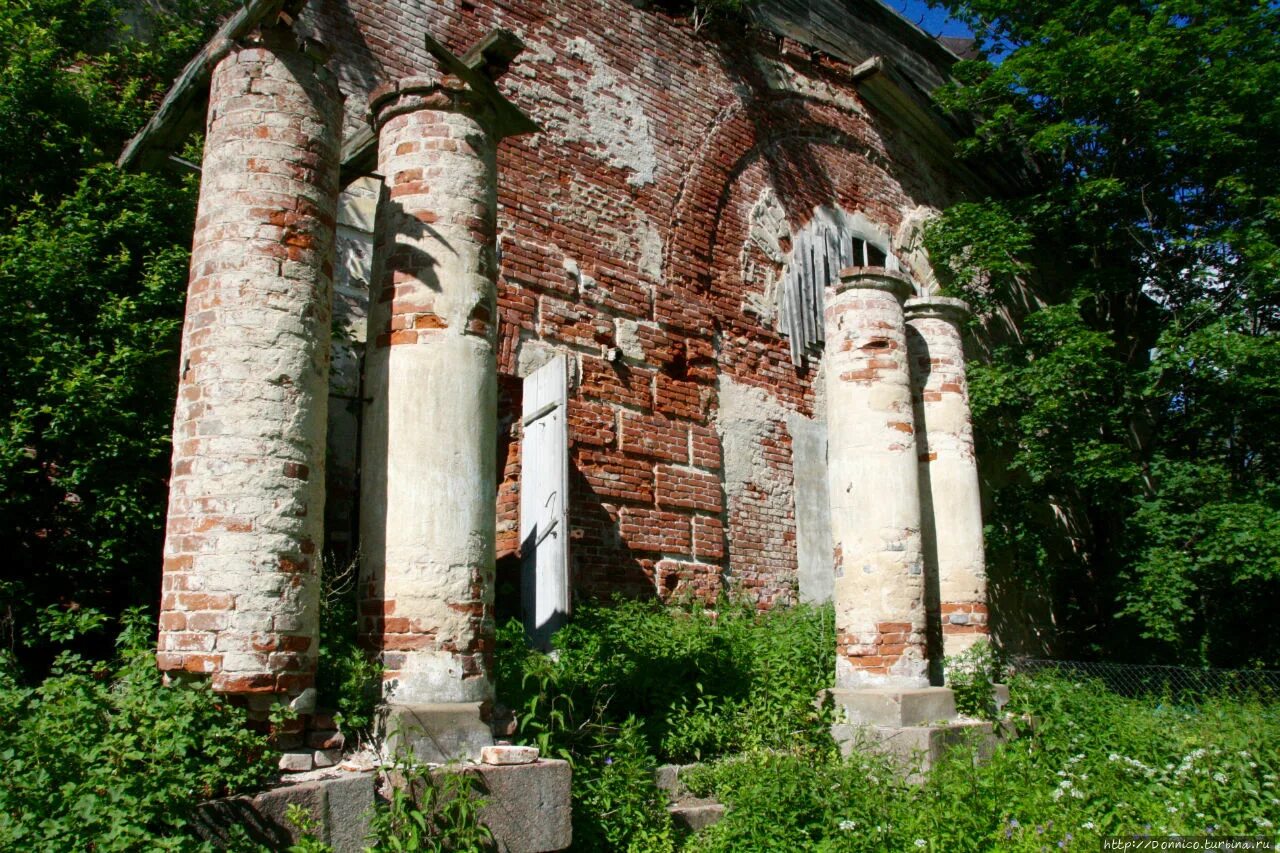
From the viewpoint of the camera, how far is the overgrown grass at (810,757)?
16.4 feet

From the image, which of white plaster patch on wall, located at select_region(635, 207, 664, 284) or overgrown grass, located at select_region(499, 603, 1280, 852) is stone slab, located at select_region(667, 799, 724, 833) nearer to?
overgrown grass, located at select_region(499, 603, 1280, 852)

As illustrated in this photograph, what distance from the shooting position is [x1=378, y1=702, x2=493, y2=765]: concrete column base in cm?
400

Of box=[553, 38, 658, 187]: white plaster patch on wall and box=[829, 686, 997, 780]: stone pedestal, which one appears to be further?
box=[553, 38, 658, 187]: white plaster patch on wall

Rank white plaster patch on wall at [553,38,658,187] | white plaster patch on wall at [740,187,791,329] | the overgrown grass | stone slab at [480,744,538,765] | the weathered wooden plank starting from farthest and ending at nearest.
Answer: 1. white plaster patch on wall at [740,187,791,329]
2. white plaster patch on wall at [553,38,658,187]
3. the weathered wooden plank
4. the overgrown grass
5. stone slab at [480,744,538,765]

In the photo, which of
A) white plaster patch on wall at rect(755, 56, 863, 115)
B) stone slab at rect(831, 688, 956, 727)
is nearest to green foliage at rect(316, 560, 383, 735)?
stone slab at rect(831, 688, 956, 727)

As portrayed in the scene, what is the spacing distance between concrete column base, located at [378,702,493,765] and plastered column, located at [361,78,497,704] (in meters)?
0.09

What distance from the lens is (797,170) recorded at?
38.0 ft

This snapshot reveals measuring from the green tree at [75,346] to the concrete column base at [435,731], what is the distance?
1.87 m

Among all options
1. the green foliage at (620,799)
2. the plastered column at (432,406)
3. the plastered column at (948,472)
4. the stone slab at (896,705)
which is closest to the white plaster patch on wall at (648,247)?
the plastered column at (948,472)

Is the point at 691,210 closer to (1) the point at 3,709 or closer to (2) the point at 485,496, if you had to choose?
(2) the point at 485,496

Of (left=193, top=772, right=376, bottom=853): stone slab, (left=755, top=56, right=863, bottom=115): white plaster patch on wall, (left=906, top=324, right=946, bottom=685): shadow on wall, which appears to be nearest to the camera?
(left=193, top=772, right=376, bottom=853): stone slab

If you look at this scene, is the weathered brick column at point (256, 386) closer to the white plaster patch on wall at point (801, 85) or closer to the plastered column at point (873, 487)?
the plastered column at point (873, 487)

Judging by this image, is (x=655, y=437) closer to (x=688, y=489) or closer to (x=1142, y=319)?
(x=688, y=489)

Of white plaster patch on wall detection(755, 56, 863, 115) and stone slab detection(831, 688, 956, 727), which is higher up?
white plaster patch on wall detection(755, 56, 863, 115)
